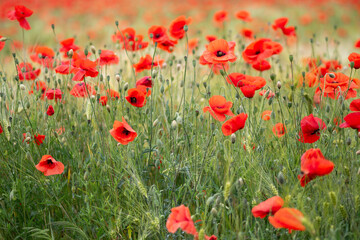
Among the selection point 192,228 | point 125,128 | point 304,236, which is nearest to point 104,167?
point 125,128

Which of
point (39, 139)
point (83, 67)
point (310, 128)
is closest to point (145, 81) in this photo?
point (83, 67)

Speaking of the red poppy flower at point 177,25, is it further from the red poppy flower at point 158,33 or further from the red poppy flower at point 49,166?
the red poppy flower at point 49,166

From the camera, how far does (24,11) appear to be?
2.34 m

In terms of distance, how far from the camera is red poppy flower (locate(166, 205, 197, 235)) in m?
1.18

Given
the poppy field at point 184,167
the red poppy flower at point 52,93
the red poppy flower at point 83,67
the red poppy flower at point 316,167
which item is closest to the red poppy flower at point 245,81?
the poppy field at point 184,167

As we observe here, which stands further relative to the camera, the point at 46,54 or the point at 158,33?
the point at 46,54

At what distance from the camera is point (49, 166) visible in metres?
1.58

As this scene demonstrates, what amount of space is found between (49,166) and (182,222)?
0.67 meters

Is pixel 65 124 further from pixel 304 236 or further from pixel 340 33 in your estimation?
pixel 340 33

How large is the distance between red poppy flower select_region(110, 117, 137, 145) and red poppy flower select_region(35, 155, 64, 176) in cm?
26

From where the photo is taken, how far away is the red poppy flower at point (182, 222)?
46.6 inches

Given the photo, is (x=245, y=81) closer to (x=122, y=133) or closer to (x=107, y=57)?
(x=122, y=133)

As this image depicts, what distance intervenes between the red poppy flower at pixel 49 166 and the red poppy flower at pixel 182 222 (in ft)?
1.80

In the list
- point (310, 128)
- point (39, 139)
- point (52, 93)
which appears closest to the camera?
point (310, 128)
